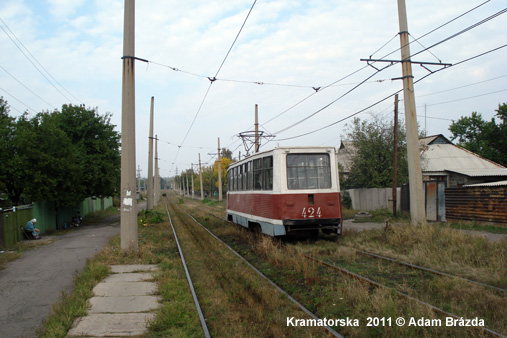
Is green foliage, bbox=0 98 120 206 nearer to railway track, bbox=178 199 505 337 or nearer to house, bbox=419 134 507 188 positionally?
railway track, bbox=178 199 505 337

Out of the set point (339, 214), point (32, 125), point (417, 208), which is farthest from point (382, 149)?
point (32, 125)

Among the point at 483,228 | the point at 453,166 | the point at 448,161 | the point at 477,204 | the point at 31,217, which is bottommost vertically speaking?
the point at 483,228

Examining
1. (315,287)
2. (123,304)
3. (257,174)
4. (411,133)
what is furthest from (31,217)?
(411,133)

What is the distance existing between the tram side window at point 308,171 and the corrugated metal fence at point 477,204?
306 inches

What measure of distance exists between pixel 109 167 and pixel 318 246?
660 inches

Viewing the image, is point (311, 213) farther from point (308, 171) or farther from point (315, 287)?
point (315, 287)

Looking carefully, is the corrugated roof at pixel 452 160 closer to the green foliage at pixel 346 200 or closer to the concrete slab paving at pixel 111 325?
the green foliage at pixel 346 200

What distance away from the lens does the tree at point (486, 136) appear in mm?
46000

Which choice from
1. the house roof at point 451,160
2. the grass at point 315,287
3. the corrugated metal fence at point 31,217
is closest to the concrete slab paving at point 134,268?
the grass at point 315,287

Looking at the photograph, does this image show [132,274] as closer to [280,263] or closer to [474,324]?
[280,263]

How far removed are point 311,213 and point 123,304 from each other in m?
6.43

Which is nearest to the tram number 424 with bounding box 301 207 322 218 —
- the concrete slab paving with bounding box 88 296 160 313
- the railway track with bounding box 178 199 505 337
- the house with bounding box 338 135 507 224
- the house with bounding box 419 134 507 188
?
the railway track with bounding box 178 199 505 337

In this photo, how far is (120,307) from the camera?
6078 millimetres

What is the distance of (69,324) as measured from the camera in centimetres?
524
